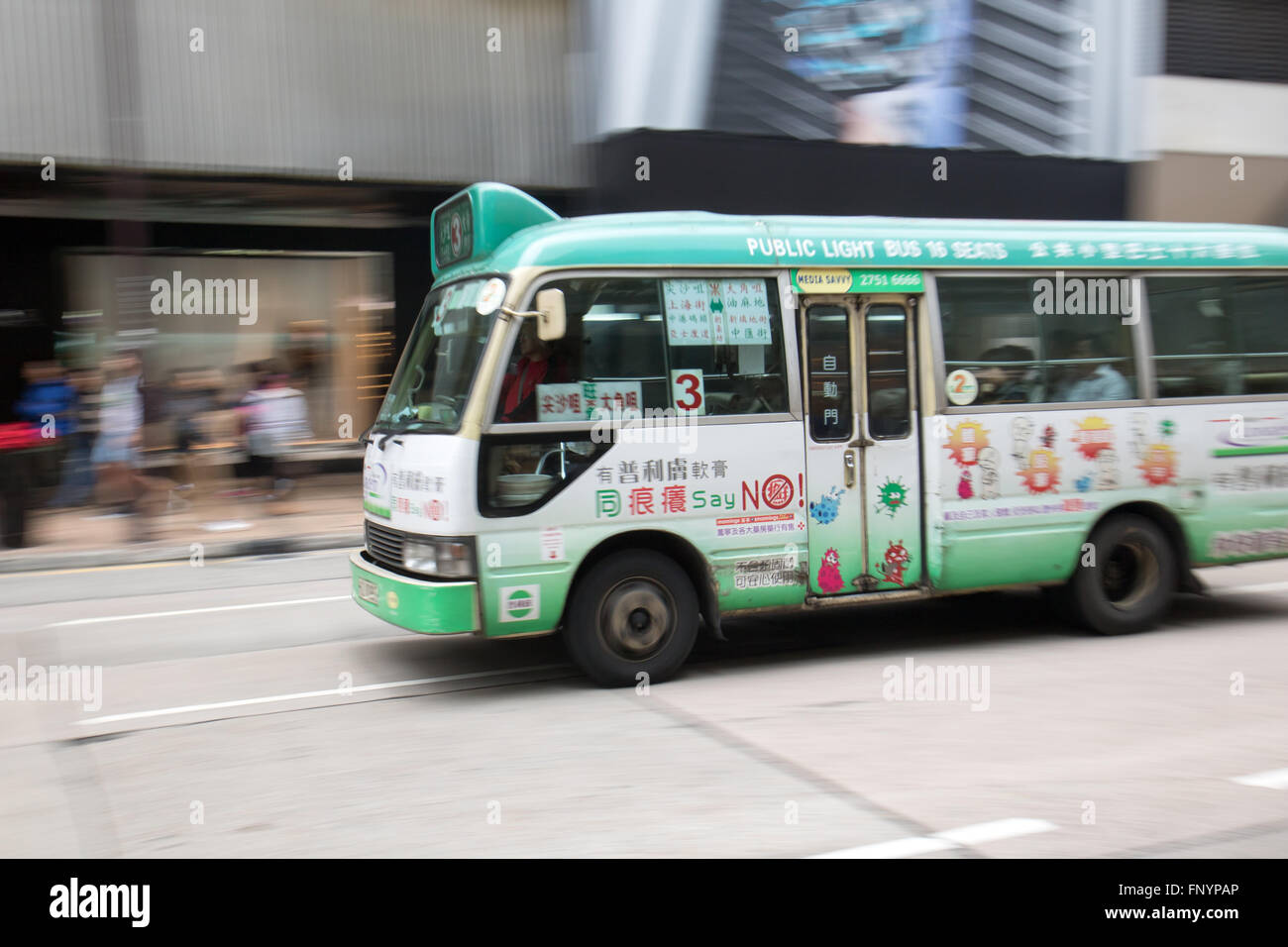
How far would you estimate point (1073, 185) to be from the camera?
1847 centimetres

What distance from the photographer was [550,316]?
6160mm

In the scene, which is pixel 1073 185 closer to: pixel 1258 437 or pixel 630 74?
pixel 630 74

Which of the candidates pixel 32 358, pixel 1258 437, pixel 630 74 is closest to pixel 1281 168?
pixel 630 74

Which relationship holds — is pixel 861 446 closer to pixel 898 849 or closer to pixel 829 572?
pixel 829 572

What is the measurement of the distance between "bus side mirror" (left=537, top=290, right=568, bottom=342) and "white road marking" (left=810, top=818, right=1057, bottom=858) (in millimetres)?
3090

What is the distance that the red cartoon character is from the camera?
7.12 metres

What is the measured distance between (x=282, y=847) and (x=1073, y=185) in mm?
17270

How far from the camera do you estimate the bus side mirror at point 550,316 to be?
6141mm

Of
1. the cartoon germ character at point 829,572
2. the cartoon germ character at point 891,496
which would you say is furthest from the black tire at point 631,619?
the cartoon germ character at point 891,496

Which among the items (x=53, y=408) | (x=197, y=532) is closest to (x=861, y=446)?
(x=197, y=532)

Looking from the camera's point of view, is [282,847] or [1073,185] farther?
[1073,185]

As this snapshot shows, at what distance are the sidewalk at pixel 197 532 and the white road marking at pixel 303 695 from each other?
5522 millimetres

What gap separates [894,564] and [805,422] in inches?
41.1

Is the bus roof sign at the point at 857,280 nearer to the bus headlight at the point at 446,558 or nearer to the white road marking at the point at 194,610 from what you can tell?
the bus headlight at the point at 446,558
